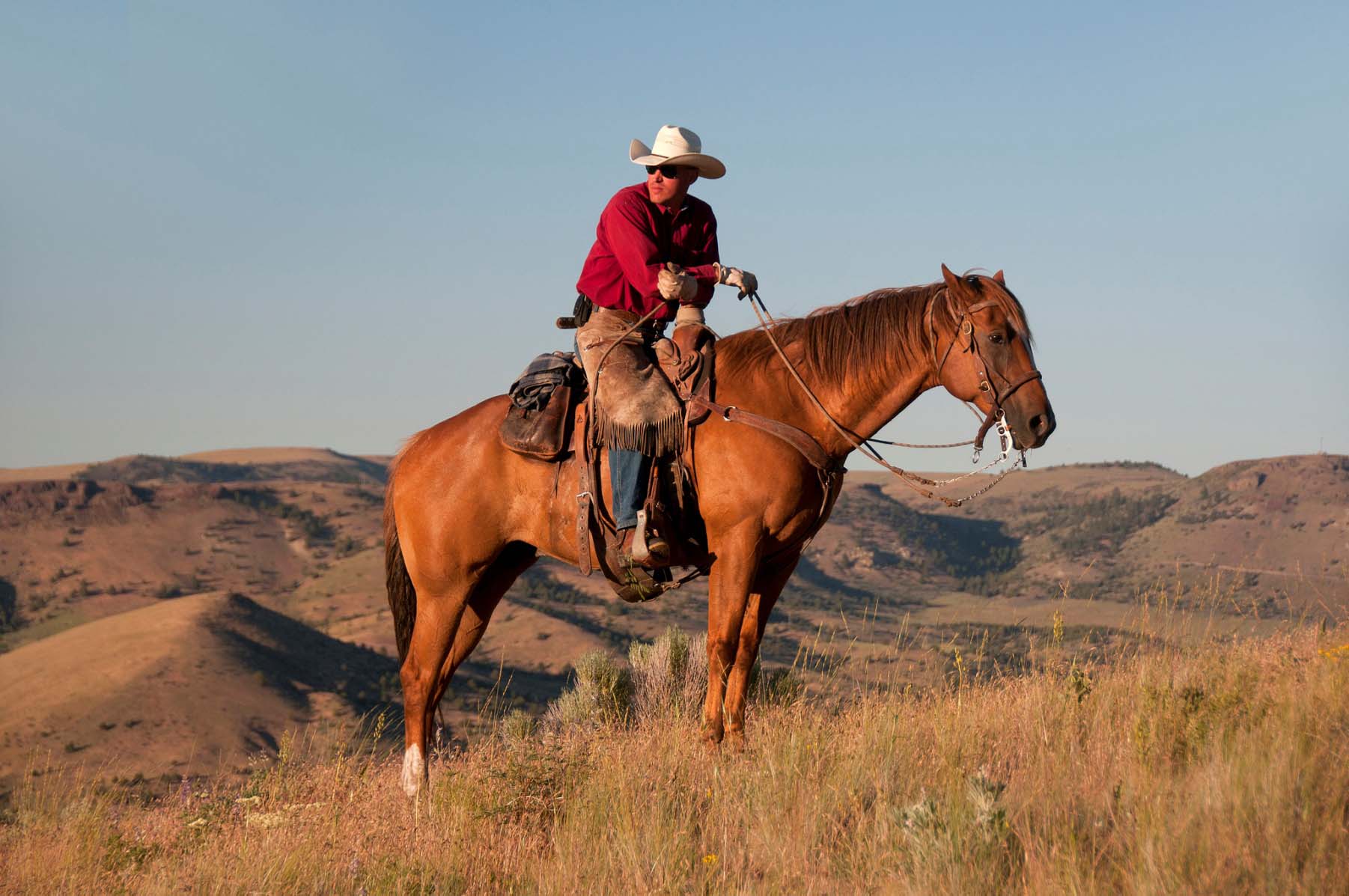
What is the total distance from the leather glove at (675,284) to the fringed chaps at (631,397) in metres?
0.43

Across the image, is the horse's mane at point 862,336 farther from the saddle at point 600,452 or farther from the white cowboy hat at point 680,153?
the white cowboy hat at point 680,153

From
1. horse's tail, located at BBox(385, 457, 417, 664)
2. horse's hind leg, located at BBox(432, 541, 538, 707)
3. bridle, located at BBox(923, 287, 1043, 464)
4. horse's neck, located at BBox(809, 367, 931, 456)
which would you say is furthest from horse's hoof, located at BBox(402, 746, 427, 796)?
bridle, located at BBox(923, 287, 1043, 464)

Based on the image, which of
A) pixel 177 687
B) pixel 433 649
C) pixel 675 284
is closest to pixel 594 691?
pixel 433 649

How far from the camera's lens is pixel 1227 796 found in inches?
171

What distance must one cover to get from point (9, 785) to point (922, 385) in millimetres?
35936

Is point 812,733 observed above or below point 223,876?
above

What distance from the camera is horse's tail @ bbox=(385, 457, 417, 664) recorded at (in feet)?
24.6

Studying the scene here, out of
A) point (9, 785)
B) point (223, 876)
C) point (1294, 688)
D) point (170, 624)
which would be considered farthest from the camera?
point (170, 624)

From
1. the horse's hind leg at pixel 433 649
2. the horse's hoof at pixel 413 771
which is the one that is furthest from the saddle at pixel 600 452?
the horse's hoof at pixel 413 771

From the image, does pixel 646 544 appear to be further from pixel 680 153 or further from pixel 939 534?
pixel 939 534

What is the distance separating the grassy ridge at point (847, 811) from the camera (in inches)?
159

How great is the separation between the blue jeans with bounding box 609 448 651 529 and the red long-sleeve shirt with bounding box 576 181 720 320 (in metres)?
1.00

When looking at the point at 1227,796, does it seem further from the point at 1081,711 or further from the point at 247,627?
the point at 247,627

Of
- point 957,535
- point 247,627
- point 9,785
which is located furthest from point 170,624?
point 957,535
